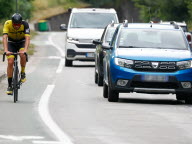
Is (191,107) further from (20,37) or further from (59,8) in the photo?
(59,8)

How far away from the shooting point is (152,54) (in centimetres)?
1875

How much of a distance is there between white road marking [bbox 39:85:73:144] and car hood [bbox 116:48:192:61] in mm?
1784

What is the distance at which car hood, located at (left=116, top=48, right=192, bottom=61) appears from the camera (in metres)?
18.6

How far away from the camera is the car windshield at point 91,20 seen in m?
33.2

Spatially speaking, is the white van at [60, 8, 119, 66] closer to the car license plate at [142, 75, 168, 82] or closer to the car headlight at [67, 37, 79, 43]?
the car headlight at [67, 37, 79, 43]

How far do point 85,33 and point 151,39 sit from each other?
1296 centimetres

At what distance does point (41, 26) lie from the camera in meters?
114

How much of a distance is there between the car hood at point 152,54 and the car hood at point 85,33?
1342 centimetres

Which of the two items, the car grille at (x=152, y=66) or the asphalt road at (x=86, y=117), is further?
the car grille at (x=152, y=66)

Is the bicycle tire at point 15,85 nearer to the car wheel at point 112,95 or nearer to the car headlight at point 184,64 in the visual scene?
the car wheel at point 112,95

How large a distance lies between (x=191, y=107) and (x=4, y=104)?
352 centimetres

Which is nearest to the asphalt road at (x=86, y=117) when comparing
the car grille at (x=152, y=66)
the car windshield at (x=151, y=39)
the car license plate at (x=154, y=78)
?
the car license plate at (x=154, y=78)

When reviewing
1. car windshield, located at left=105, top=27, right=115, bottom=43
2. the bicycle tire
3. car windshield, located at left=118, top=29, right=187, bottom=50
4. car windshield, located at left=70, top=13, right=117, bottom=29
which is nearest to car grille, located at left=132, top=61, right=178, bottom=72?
car windshield, located at left=118, top=29, right=187, bottom=50

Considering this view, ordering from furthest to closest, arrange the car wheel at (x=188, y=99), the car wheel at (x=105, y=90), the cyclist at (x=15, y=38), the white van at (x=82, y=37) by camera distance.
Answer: the white van at (x=82, y=37) < the car wheel at (x=105, y=90) < the car wheel at (x=188, y=99) < the cyclist at (x=15, y=38)
